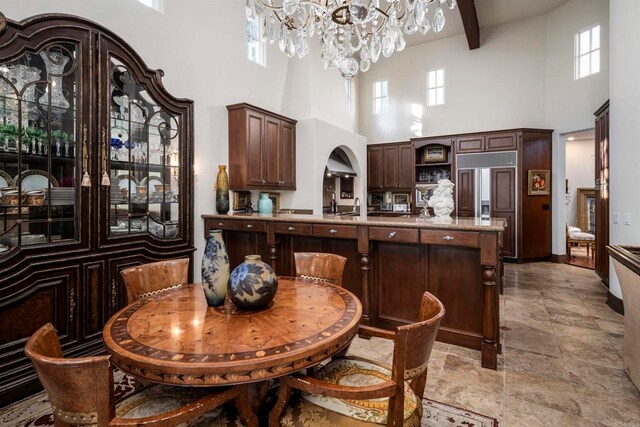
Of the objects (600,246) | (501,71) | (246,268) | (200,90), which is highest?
(501,71)

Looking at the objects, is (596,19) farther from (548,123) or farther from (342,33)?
(342,33)

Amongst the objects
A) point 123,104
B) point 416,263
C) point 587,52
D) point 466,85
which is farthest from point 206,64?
point 587,52

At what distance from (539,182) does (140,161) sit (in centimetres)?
684

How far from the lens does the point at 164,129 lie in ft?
11.3

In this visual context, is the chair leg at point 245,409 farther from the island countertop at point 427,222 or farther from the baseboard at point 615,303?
the baseboard at point 615,303

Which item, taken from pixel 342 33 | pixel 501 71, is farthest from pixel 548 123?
pixel 342 33

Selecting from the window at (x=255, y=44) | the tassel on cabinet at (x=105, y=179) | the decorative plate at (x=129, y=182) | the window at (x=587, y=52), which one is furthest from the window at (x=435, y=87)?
the tassel on cabinet at (x=105, y=179)

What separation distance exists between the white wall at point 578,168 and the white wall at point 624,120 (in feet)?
18.8

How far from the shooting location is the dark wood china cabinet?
2.28 metres

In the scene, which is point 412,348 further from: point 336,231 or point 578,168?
point 578,168

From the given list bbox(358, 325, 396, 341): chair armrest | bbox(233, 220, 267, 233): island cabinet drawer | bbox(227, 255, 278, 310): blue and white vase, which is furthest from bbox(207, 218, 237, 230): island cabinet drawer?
bbox(358, 325, 396, 341): chair armrest

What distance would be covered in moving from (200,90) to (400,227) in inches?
118

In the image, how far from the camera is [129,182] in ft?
10.1

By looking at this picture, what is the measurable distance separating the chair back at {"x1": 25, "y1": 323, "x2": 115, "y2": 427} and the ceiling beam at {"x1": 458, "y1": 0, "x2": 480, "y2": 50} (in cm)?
700
